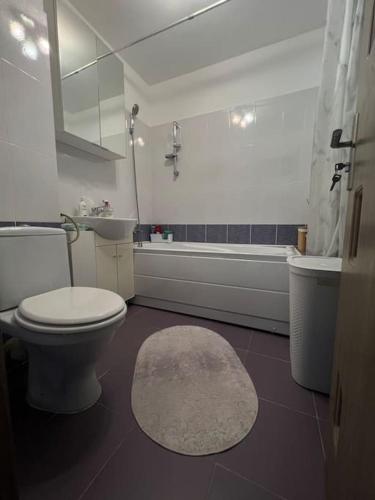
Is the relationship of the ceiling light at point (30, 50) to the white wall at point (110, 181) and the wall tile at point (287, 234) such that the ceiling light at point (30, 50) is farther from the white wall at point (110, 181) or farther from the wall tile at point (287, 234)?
the wall tile at point (287, 234)

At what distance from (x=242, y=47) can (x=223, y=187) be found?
131 centimetres

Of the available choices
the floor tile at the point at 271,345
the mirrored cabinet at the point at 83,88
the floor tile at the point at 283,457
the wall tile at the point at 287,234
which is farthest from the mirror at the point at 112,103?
the floor tile at the point at 283,457

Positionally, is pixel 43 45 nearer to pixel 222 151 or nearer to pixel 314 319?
pixel 222 151

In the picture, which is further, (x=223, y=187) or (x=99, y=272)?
(x=223, y=187)

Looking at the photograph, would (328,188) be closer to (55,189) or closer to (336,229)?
(336,229)

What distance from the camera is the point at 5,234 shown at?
0.98 metres

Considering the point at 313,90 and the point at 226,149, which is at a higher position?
the point at 313,90

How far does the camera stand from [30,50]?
46.5 inches

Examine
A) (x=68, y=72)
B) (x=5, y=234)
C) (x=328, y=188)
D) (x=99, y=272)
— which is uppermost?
(x=68, y=72)

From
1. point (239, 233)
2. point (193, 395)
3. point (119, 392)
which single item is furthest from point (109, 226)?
point (239, 233)

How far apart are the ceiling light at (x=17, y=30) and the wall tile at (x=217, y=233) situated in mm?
1989

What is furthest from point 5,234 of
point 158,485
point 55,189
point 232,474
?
point 232,474

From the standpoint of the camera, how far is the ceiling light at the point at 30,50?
116cm

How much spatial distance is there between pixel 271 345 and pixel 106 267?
1.40m
